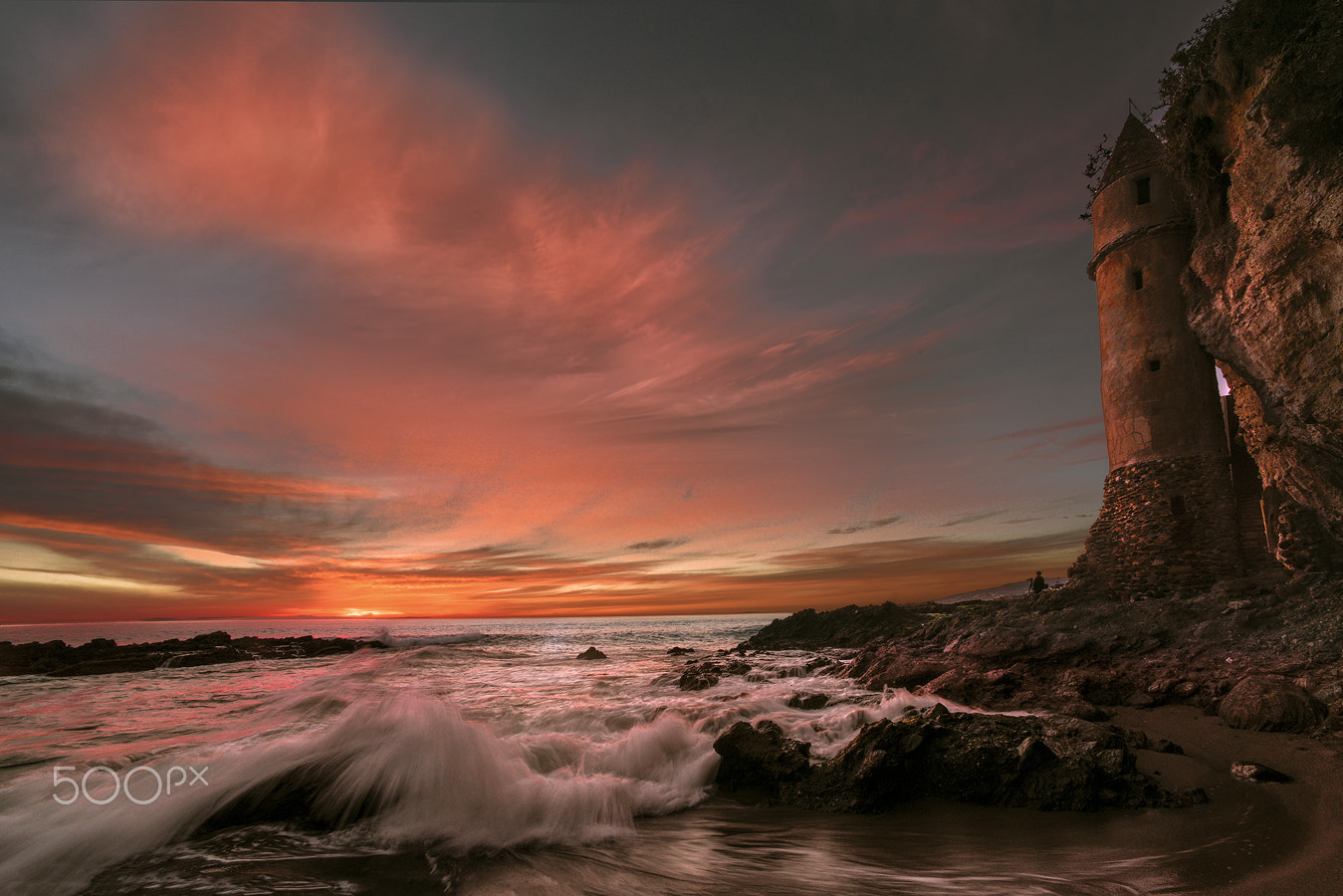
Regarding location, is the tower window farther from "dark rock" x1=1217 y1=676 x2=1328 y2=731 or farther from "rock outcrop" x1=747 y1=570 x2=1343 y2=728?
"dark rock" x1=1217 y1=676 x2=1328 y2=731

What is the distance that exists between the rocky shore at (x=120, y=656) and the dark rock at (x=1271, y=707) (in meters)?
28.6

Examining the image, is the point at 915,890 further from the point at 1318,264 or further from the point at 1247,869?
the point at 1318,264

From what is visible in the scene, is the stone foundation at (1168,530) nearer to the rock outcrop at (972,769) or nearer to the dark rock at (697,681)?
the rock outcrop at (972,769)

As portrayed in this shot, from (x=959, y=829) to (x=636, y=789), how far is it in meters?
3.12

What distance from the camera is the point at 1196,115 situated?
1122 cm

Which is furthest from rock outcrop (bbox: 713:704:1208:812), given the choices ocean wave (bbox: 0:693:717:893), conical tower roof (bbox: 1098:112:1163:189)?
conical tower roof (bbox: 1098:112:1163:189)

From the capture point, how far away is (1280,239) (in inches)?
348

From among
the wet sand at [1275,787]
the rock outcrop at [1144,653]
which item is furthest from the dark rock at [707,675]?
the wet sand at [1275,787]

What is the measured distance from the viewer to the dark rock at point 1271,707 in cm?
621

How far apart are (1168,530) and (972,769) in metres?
11.4

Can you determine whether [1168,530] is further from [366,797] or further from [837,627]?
[837,627]

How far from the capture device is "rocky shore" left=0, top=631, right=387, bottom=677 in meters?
19.5

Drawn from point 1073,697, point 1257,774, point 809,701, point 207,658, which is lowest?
point 207,658

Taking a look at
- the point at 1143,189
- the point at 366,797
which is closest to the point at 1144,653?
the point at 366,797
